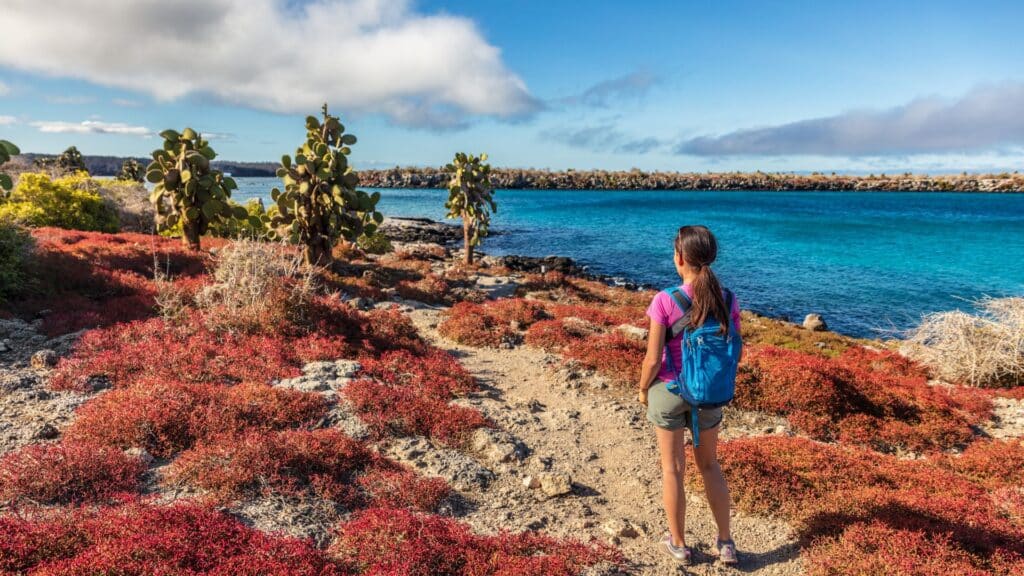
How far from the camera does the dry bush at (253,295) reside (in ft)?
39.2

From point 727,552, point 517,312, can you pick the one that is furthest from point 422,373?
point 727,552

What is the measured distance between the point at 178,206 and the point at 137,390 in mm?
13397

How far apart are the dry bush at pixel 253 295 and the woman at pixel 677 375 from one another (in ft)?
30.2

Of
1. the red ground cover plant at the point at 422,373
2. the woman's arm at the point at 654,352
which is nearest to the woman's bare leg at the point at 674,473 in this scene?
the woman's arm at the point at 654,352

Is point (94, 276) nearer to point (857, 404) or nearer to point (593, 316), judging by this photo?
point (593, 316)

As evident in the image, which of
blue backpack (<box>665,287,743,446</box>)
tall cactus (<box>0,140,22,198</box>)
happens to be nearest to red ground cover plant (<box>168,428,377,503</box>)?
blue backpack (<box>665,287,743,446</box>)

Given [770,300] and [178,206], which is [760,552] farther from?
[770,300]

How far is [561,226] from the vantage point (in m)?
68.8

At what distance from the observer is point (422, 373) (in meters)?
11.1

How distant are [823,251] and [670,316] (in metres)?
53.7

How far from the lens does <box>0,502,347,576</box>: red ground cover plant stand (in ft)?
14.1

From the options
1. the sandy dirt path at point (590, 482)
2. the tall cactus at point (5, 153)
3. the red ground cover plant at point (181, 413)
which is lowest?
the sandy dirt path at point (590, 482)

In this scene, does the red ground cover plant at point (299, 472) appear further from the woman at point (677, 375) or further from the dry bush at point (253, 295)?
the dry bush at point (253, 295)

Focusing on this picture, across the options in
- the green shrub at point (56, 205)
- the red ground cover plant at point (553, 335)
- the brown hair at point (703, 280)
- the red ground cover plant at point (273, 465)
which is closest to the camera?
the brown hair at point (703, 280)
